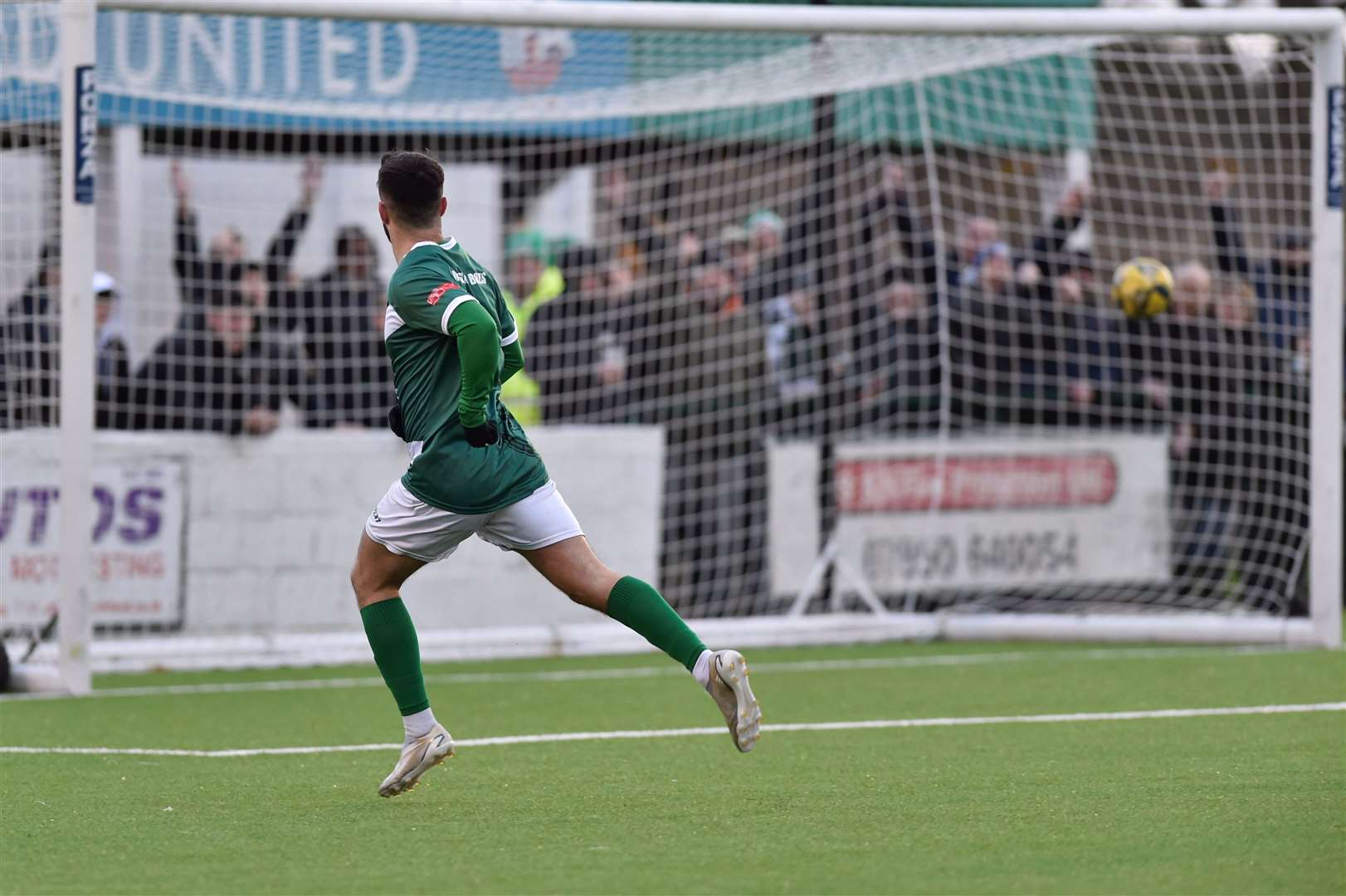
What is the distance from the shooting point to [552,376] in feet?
39.0

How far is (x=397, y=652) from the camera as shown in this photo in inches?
229

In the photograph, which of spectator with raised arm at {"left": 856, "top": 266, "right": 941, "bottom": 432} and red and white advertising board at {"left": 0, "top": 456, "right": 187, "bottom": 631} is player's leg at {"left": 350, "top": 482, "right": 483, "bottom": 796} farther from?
spectator with raised arm at {"left": 856, "top": 266, "right": 941, "bottom": 432}

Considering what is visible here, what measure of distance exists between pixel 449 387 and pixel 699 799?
137cm

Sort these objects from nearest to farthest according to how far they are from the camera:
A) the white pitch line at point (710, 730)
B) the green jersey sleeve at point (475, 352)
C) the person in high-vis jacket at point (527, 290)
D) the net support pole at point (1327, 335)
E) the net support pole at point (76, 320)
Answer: the green jersey sleeve at point (475, 352) < the white pitch line at point (710, 730) < the net support pole at point (76, 320) < the net support pole at point (1327, 335) < the person in high-vis jacket at point (527, 290)

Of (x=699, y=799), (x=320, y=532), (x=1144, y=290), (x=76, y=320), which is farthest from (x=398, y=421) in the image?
(x=1144, y=290)

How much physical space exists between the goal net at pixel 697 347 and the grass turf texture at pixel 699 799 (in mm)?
1797

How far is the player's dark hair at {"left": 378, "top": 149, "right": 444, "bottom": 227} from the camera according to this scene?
223 inches

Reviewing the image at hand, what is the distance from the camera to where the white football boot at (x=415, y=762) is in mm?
5656

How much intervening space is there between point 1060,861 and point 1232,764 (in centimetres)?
177

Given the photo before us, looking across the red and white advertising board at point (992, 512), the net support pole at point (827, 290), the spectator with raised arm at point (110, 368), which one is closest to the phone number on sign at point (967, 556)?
the red and white advertising board at point (992, 512)

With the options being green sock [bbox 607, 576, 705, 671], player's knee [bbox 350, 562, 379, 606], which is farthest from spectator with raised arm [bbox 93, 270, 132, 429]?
green sock [bbox 607, 576, 705, 671]

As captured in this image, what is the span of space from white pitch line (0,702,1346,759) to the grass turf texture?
0.13 meters

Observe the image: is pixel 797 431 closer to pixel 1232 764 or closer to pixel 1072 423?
pixel 1072 423

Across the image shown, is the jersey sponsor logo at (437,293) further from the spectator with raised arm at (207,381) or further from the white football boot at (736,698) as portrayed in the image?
the spectator with raised arm at (207,381)
